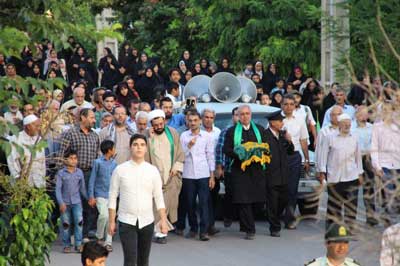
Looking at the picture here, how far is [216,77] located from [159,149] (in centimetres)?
571

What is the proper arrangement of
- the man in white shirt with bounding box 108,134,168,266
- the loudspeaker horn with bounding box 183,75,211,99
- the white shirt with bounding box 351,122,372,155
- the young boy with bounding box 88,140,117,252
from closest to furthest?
the man in white shirt with bounding box 108,134,168,266 → the young boy with bounding box 88,140,117,252 → the white shirt with bounding box 351,122,372,155 → the loudspeaker horn with bounding box 183,75,211,99

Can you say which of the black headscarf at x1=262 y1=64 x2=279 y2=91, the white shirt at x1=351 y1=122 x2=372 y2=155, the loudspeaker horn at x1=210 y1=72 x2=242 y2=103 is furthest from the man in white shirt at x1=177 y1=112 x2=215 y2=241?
the black headscarf at x1=262 y1=64 x2=279 y2=91

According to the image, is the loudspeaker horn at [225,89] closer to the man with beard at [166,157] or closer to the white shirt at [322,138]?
the white shirt at [322,138]

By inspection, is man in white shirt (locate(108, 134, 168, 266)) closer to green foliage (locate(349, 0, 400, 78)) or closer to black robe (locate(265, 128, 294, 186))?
green foliage (locate(349, 0, 400, 78))

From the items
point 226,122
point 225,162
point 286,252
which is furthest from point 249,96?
point 286,252

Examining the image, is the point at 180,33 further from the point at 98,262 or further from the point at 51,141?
the point at 98,262

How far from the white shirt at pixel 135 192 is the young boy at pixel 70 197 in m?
3.52

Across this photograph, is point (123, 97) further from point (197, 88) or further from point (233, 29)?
point (233, 29)

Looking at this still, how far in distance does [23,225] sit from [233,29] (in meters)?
24.4

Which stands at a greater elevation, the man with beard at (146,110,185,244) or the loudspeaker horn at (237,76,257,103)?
the loudspeaker horn at (237,76,257,103)

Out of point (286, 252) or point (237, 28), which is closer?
point (286, 252)

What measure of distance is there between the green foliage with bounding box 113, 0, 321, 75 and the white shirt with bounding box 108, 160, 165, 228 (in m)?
16.5

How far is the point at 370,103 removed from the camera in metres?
5.21

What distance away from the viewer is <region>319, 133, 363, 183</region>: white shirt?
52.9ft
